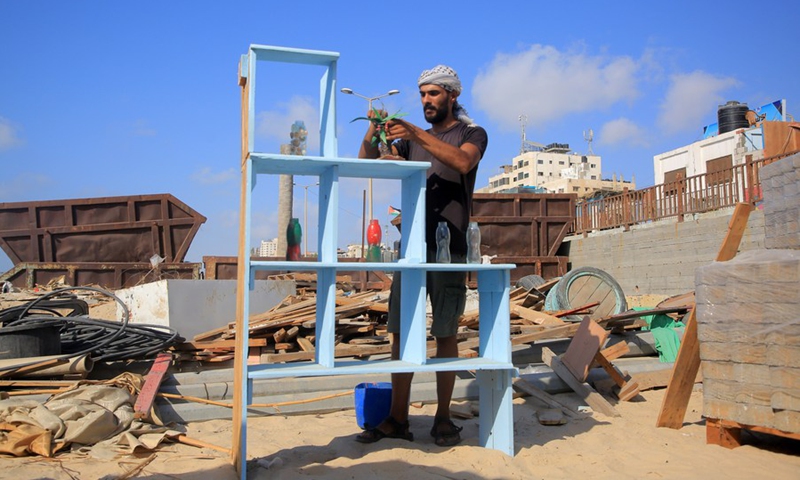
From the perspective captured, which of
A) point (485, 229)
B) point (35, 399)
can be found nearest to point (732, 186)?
point (485, 229)

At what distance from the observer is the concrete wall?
1257 centimetres

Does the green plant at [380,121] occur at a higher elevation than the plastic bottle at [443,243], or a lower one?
higher

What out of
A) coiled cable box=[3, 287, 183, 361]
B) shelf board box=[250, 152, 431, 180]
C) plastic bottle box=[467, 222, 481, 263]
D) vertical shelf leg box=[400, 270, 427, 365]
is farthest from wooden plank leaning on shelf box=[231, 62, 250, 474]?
coiled cable box=[3, 287, 183, 361]

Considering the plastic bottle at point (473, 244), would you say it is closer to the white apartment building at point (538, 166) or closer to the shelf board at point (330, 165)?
the shelf board at point (330, 165)

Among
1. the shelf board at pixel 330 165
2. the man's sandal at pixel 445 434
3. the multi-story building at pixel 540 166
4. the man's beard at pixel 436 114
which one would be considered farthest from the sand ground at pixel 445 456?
the multi-story building at pixel 540 166

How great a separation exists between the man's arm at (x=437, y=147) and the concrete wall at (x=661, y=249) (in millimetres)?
9780

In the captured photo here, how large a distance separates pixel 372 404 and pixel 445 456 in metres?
0.59

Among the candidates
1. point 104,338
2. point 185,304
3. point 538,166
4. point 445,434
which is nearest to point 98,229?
point 185,304

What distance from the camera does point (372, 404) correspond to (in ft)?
12.6

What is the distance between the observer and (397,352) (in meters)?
3.89

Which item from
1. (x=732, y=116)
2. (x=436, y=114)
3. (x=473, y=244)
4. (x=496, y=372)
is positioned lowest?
(x=496, y=372)

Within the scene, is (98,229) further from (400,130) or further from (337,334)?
(400,130)

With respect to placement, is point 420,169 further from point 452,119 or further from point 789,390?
point 789,390

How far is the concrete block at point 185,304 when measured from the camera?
748cm
